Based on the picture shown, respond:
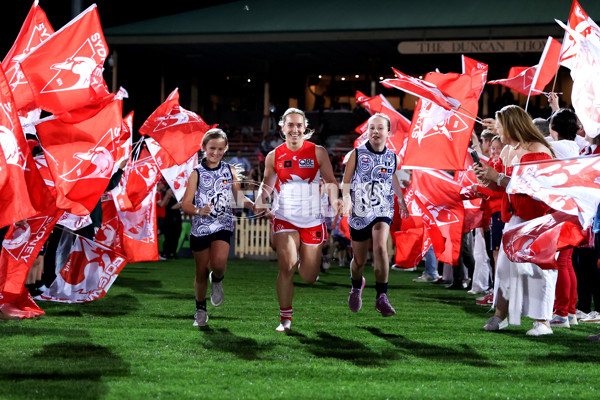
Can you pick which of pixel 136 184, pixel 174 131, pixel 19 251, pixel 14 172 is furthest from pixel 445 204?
pixel 14 172

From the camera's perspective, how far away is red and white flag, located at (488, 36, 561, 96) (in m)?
8.60

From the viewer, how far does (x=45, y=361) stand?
5473 millimetres

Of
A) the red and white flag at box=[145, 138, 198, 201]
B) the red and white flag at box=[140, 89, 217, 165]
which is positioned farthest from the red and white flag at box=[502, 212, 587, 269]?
the red and white flag at box=[145, 138, 198, 201]

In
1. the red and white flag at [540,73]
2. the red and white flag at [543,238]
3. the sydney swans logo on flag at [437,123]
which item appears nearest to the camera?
the red and white flag at [543,238]

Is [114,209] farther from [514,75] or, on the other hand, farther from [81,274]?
[514,75]

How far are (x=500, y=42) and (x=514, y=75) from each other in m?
15.4

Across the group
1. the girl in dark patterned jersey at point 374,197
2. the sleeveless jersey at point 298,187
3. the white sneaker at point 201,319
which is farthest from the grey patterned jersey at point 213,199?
the girl in dark patterned jersey at point 374,197

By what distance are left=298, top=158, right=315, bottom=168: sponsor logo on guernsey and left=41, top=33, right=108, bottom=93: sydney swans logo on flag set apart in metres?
2.16

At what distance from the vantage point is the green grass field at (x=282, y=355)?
4750mm

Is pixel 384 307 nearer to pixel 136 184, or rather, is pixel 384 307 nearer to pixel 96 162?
pixel 96 162

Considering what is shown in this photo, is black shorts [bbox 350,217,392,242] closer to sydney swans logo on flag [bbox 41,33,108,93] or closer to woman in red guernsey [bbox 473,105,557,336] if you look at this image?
woman in red guernsey [bbox 473,105,557,336]

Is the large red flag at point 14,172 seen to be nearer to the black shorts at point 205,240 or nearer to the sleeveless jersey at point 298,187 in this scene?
the black shorts at point 205,240

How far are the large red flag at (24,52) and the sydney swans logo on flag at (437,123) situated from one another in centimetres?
425

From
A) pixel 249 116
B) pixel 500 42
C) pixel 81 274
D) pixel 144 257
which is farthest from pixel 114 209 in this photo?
pixel 249 116
